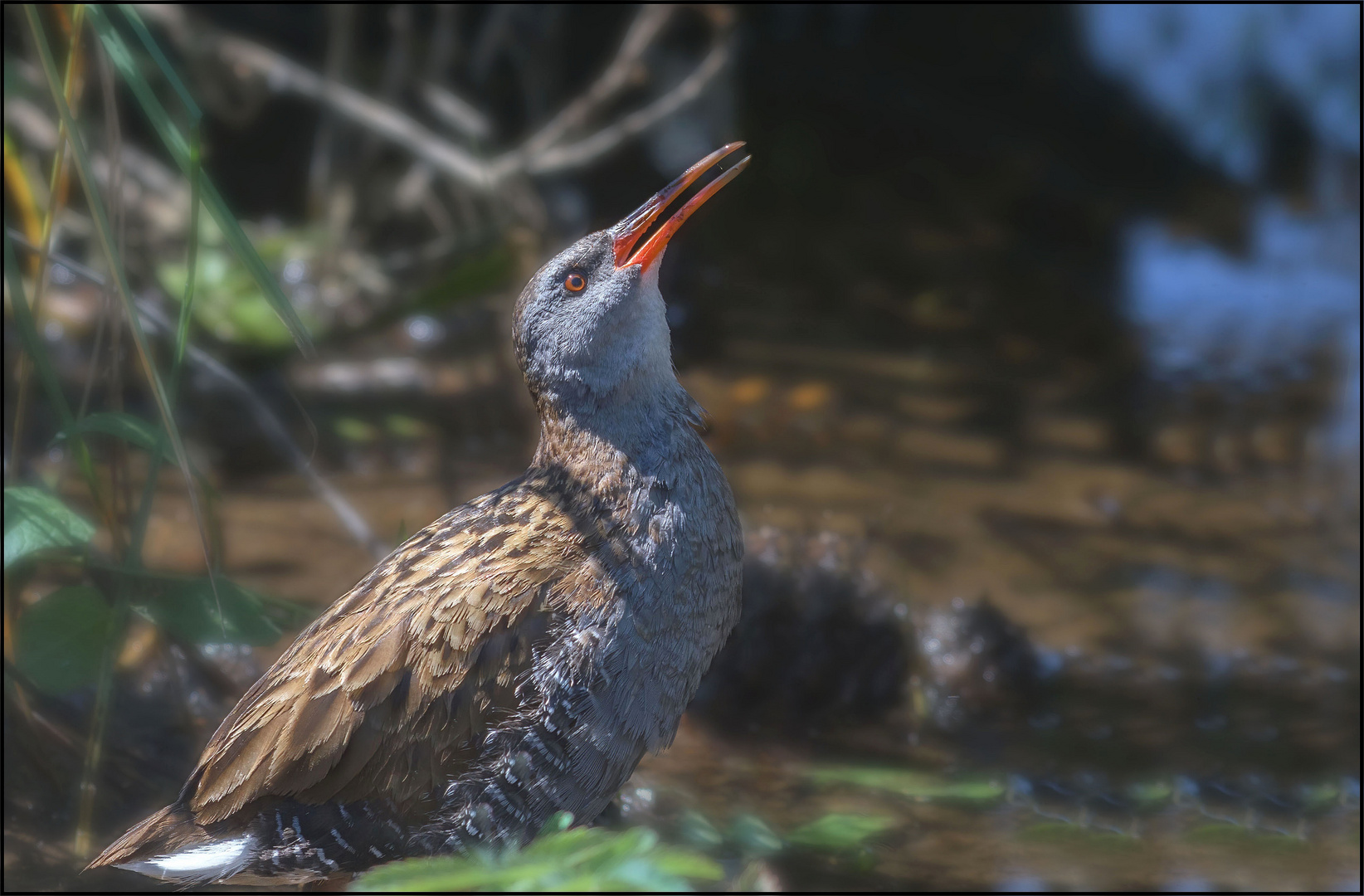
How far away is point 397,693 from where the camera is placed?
2463 millimetres

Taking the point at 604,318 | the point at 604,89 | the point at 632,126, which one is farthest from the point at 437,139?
the point at 604,318

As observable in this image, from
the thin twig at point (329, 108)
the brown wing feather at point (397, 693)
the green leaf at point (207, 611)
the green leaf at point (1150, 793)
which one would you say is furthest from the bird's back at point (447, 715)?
the thin twig at point (329, 108)

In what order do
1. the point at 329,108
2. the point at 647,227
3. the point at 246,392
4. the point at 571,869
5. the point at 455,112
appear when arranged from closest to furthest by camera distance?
the point at 571,869 < the point at 647,227 < the point at 246,392 < the point at 329,108 < the point at 455,112

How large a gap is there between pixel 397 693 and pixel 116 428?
0.76 metres

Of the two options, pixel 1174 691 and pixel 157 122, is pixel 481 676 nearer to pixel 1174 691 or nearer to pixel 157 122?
pixel 157 122

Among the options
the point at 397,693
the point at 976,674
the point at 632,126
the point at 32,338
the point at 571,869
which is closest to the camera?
the point at 571,869

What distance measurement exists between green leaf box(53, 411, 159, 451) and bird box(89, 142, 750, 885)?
1.69 feet

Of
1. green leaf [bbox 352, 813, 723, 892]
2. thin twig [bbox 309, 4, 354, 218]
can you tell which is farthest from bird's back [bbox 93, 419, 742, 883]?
thin twig [bbox 309, 4, 354, 218]

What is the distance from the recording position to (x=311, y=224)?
585 centimetres

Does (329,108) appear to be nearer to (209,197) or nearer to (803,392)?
(803,392)

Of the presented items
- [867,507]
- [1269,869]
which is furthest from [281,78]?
[1269,869]

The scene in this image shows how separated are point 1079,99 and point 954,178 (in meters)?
1.04

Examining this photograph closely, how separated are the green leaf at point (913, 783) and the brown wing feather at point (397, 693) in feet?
3.90

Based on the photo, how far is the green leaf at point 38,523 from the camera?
7.90 feet
